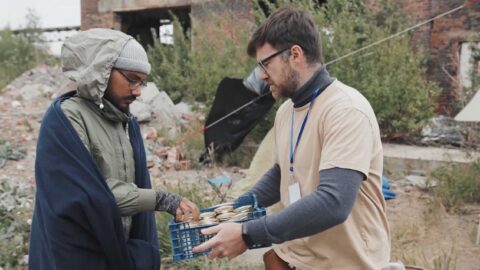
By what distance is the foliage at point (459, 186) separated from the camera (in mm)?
5805

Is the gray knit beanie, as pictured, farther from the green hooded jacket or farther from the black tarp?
the black tarp

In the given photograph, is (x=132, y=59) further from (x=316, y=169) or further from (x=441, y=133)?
(x=441, y=133)

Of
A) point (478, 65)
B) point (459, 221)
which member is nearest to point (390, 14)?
point (478, 65)

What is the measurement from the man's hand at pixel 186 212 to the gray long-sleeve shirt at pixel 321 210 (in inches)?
22.1

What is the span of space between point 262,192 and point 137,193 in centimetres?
60

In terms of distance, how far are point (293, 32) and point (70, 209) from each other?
1185 mm

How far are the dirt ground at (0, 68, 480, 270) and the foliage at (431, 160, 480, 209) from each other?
0.12 m

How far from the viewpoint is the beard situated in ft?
6.25

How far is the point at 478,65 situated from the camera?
9.82 m

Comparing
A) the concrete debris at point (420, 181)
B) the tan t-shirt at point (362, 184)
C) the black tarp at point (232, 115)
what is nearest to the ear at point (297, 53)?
the tan t-shirt at point (362, 184)

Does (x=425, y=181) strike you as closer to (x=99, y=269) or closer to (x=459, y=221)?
(x=459, y=221)

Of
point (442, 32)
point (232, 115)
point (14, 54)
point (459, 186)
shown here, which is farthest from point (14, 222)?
point (14, 54)

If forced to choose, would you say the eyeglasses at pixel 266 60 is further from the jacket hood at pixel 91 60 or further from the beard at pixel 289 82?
the jacket hood at pixel 91 60

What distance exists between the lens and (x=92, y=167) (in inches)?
81.0
